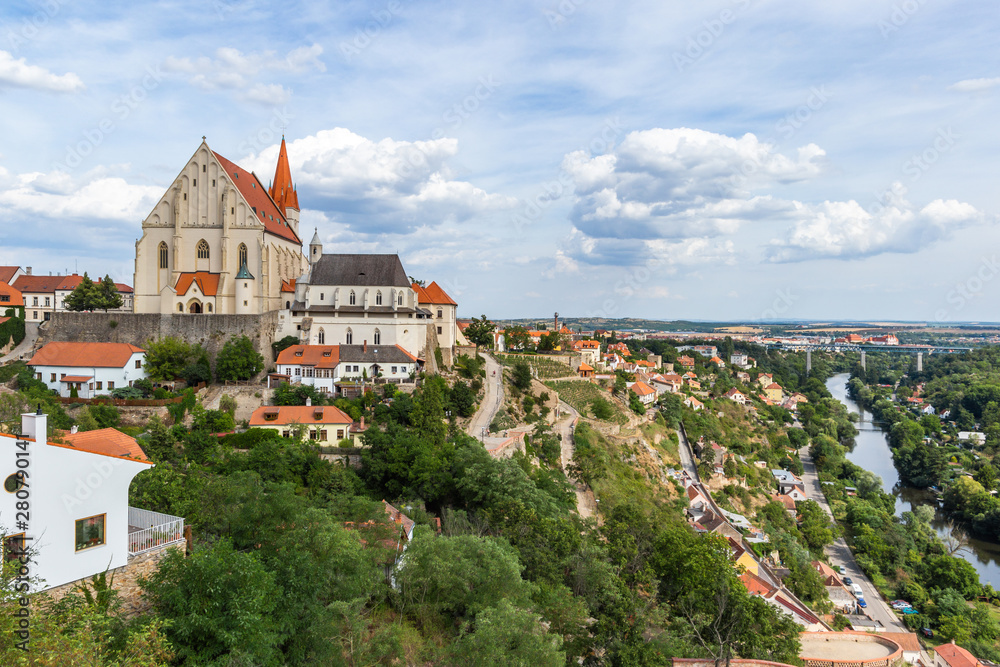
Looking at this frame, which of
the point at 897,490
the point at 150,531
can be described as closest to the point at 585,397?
the point at 897,490

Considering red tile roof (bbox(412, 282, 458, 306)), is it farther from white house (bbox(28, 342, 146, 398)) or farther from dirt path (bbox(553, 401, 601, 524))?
white house (bbox(28, 342, 146, 398))

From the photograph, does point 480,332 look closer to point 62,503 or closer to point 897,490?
point 897,490

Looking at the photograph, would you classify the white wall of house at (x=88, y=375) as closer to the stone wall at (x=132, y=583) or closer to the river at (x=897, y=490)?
the stone wall at (x=132, y=583)

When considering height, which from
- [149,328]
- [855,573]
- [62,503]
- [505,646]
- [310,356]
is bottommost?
[855,573]

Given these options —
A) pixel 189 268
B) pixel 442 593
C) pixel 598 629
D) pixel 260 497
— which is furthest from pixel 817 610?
pixel 189 268

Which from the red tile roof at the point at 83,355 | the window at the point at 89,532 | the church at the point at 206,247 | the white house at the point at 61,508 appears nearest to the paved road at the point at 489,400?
the church at the point at 206,247

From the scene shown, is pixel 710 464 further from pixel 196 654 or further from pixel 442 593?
pixel 196 654
